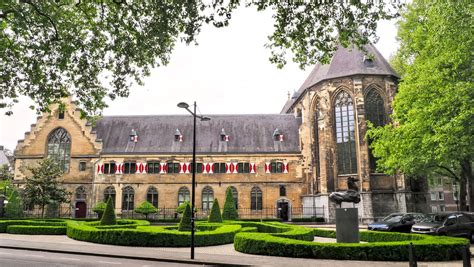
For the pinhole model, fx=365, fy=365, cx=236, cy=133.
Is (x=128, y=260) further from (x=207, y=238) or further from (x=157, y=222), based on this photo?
(x=157, y=222)

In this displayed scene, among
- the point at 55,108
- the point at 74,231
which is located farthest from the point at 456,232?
the point at 55,108

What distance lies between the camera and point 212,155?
130 ft

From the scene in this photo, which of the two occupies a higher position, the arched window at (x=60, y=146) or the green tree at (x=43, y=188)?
the arched window at (x=60, y=146)

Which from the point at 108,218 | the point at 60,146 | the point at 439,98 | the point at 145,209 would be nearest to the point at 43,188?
the point at 60,146

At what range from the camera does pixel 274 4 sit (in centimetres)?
963

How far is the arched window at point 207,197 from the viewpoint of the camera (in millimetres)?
38594

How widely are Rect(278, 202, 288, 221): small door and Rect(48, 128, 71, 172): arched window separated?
2318cm

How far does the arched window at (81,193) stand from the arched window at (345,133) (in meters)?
26.3

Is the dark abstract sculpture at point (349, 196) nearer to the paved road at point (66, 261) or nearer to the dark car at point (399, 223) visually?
the dark car at point (399, 223)

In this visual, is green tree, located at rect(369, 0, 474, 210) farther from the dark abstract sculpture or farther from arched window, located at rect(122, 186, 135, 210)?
arched window, located at rect(122, 186, 135, 210)

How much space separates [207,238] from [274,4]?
1156cm

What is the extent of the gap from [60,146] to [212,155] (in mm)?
16647

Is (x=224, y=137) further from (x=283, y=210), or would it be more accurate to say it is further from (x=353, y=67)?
(x=353, y=67)

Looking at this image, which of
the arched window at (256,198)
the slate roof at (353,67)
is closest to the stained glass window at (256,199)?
the arched window at (256,198)
